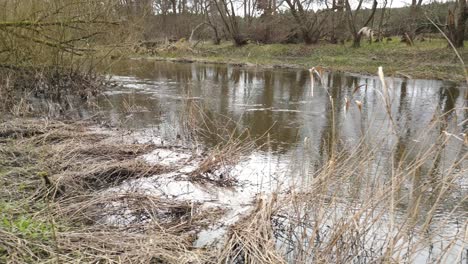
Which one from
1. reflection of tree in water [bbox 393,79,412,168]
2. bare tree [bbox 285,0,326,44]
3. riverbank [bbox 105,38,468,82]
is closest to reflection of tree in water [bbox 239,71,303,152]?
reflection of tree in water [bbox 393,79,412,168]

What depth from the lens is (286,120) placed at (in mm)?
9195

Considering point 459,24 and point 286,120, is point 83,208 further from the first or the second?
point 459,24

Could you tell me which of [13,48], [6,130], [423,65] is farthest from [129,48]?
[423,65]

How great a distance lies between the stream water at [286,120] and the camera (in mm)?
4434

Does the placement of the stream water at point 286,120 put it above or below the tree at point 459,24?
below

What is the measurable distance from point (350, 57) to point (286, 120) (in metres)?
14.1

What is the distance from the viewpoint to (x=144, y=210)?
14.2 ft

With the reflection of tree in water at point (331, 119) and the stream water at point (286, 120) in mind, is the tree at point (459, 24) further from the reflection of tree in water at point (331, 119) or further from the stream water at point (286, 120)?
the reflection of tree in water at point (331, 119)

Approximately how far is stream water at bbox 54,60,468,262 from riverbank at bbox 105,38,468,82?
1.65 meters

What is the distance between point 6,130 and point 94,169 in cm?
230

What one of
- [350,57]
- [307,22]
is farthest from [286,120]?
[307,22]

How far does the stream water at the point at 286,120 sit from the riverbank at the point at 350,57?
5.40ft

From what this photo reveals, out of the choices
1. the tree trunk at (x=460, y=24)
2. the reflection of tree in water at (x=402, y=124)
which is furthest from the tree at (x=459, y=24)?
the reflection of tree in water at (x=402, y=124)

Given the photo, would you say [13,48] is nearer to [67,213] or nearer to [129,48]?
[129,48]
